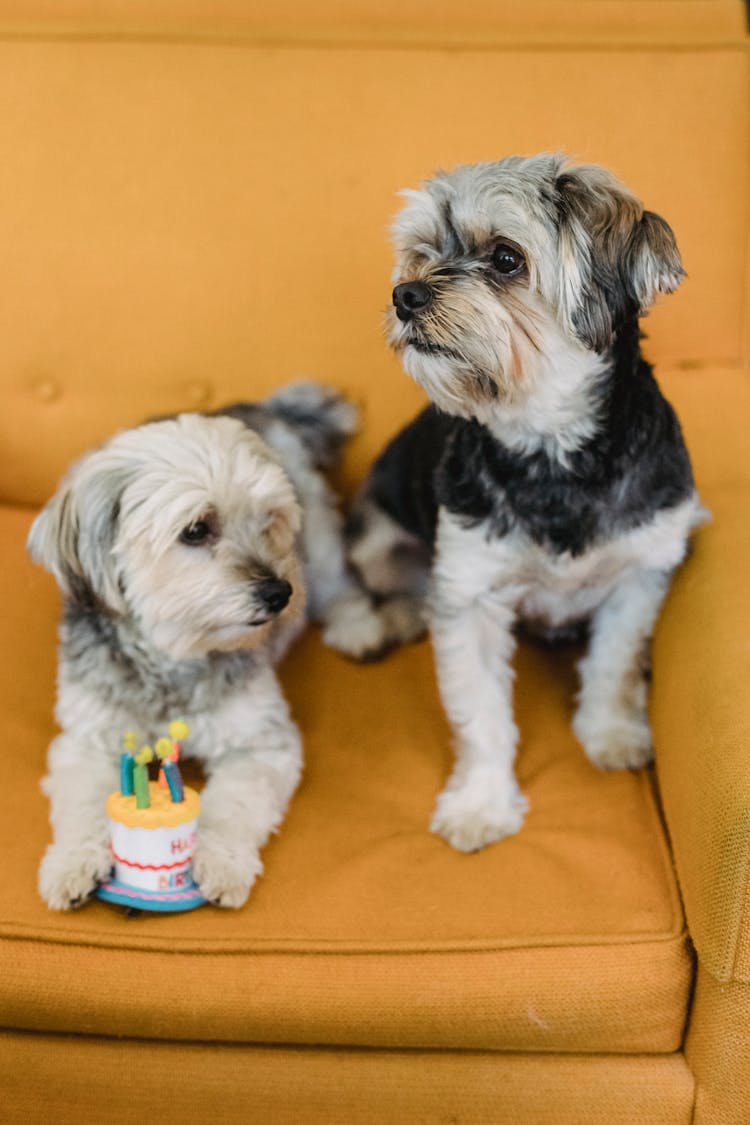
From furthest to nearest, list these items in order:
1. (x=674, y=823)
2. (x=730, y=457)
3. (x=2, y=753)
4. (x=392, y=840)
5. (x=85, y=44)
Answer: (x=85, y=44) → (x=730, y=457) → (x=2, y=753) → (x=392, y=840) → (x=674, y=823)

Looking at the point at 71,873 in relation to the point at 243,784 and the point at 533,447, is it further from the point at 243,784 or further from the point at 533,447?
the point at 533,447

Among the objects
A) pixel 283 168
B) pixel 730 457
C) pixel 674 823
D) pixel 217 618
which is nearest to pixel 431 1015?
pixel 674 823

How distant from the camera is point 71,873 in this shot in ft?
4.84

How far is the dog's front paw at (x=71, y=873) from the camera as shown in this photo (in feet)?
4.80

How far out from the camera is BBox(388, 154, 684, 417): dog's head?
1.45m

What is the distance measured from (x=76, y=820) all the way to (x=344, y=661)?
655mm

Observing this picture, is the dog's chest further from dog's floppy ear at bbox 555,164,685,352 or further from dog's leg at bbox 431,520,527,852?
dog's floppy ear at bbox 555,164,685,352

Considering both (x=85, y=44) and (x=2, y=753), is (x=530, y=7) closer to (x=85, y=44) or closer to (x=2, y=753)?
(x=85, y=44)

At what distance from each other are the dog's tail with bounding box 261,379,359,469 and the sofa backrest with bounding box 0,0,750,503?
0.41 ft

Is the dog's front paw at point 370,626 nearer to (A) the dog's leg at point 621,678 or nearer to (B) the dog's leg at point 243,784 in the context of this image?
(B) the dog's leg at point 243,784

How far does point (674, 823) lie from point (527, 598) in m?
0.47

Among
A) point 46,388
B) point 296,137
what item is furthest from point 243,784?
point 296,137

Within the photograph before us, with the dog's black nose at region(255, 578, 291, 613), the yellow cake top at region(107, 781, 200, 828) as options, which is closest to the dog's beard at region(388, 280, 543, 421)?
the dog's black nose at region(255, 578, 291, 613)

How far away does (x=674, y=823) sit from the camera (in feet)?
5.04
